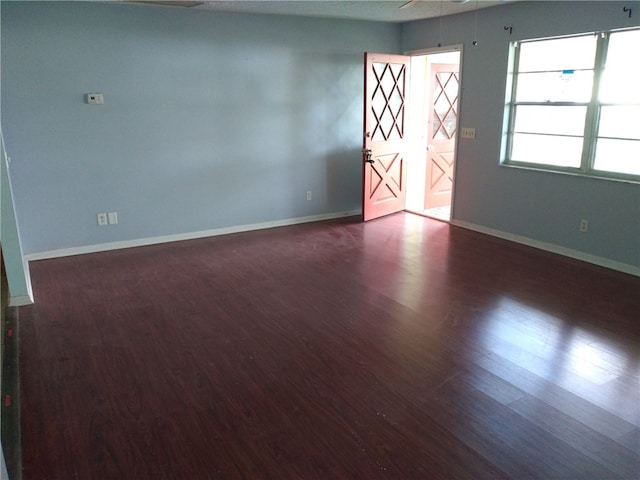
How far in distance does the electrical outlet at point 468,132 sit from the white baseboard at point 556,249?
1035 millimetres

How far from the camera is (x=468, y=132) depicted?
18.5 ft

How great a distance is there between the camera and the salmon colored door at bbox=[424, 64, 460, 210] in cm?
648

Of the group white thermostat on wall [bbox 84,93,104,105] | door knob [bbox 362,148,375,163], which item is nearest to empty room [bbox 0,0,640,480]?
white thermostat on wall [bbox 84,93,104,105]

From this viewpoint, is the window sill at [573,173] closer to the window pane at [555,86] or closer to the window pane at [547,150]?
the window pane at [547,150]

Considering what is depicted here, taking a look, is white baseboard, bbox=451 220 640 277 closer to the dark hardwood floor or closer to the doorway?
the dark hardwood floor

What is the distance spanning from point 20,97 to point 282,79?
270 cm

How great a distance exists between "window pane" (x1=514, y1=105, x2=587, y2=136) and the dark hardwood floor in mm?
1281

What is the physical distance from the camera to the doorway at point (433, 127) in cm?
646

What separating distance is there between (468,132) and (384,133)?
105cm

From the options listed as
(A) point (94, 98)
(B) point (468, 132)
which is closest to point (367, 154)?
(B) point (468, 132)

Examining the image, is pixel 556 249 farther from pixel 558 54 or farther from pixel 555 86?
pixel 558 54

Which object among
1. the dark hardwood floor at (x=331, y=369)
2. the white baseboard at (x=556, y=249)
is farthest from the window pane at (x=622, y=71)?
the dark hardwood floor at (x=331, y=369)

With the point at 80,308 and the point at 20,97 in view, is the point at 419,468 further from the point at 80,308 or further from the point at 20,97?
the point at 20,97

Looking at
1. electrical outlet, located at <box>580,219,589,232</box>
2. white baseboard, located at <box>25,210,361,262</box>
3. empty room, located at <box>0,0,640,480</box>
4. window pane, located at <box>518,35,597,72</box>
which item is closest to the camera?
empty room, located at <box>0,0,640,480</box>
